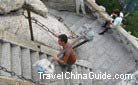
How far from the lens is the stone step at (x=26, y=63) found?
1071 centimetres

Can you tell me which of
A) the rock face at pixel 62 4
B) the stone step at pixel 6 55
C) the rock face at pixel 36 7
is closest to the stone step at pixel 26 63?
the stone step at pixel 6 55

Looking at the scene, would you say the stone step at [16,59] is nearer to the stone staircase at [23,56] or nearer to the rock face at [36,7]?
the stone staircase at [23,56]

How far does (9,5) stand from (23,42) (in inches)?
74.3

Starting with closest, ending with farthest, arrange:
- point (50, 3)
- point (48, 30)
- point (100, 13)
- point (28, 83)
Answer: point (28, 83), point (48, 30), point (100, 13), point (50, 3)

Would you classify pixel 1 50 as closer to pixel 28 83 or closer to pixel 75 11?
pixel 28 83

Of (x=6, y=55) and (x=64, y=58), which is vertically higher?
(x=6, y=55)

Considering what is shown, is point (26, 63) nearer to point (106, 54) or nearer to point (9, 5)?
point (9, 5)

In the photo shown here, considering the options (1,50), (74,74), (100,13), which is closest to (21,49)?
(1,50)

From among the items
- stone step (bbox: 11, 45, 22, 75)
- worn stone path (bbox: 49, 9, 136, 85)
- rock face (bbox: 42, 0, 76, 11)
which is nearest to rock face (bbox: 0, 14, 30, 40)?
stone step (bbox: 11, 45, 22, 75)

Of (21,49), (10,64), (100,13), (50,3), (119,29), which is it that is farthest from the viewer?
(50,3)

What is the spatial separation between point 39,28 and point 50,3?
3.08 metres

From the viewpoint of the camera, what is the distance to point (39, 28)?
13039 mm

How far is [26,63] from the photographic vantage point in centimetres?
1095

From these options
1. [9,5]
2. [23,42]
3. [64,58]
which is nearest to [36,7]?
[9,5]
